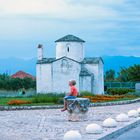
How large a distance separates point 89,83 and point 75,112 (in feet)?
124

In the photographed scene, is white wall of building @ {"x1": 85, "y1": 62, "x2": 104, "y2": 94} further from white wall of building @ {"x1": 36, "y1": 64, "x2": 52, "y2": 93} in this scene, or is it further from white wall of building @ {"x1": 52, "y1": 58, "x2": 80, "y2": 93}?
white wall of building @ {"x1": 36, "y1": 64, "x2": 52, "y2": 93}

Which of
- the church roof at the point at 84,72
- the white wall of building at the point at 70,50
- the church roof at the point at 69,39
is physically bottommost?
the church roof at the point at 84,72

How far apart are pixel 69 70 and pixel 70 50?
2562 mm

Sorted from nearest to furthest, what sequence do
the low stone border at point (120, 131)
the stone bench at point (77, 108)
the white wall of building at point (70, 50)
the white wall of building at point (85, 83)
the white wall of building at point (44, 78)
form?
1. the low stone border at point (120, 131)
2. the stone bench at point (77, 108)
3. the white wall of building at point (85, 83)
4. the white wall of building at point (44, 78)
5. the white wall of building at point (70, 50)

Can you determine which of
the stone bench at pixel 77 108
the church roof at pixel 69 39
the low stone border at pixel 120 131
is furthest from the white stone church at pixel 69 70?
the low stone border at pixel 120 131

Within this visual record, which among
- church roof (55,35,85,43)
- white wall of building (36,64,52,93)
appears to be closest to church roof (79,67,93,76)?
white wall of building (36,64,52,93)

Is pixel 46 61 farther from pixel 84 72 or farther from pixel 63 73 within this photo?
pixel 84 72

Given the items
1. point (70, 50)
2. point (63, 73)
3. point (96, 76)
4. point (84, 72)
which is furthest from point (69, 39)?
point (96, 76)

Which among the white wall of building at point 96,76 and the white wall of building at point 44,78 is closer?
the white wall of building at point 96,76

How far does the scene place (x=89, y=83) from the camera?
59.8 m

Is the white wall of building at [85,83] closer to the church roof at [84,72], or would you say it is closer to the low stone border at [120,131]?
the church roof at [84,72]

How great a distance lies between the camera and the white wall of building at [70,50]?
204 feet

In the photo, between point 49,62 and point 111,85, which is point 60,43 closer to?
point 49,62

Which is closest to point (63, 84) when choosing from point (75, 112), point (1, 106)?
point (1, 106)
